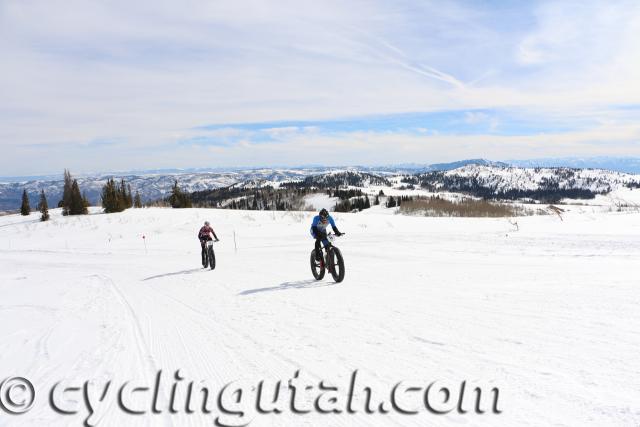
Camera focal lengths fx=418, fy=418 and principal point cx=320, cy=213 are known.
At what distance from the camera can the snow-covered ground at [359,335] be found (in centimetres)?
408

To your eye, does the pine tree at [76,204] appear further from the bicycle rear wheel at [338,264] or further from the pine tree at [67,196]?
the bicycle rear wheel at [338,264]

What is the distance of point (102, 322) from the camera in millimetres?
Answer: 8203

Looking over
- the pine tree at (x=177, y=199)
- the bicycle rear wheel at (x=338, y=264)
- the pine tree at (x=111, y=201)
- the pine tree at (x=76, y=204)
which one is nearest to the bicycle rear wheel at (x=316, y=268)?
the bicycle rear wheel at (x=338, y=264)

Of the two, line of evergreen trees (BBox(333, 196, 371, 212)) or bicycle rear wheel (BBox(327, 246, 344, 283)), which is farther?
line of evergreen trees (BBox(333, 196, 371, 212))

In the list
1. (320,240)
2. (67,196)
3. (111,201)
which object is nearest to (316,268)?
(320,240)

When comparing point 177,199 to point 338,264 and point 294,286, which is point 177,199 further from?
point 338,264

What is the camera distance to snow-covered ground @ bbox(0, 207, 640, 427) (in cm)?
408

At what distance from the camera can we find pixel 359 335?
20.5 feet

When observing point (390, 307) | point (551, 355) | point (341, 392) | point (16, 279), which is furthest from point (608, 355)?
point (16, 279)

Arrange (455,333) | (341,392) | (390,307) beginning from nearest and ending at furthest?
(341,392), (455,333), (390,307)

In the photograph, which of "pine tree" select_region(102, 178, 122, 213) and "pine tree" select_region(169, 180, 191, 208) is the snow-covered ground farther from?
"pine tree" select_region(169, 180, 191, 208)

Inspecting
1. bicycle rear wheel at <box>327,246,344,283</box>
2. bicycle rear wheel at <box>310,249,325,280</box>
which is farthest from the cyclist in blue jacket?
bicycle rear wheel at <box>327,246,344,283</box>

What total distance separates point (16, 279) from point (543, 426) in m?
20.6

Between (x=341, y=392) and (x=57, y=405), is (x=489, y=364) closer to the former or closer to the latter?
(x=341, y=392)
